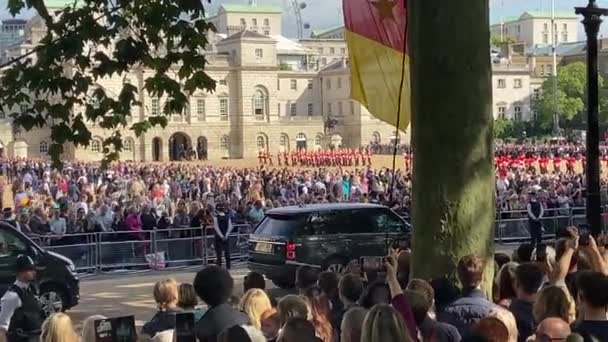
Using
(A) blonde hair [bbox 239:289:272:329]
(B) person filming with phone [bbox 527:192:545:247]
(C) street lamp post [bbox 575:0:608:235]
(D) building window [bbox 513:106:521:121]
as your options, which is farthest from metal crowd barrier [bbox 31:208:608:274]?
(D) building window [bbox 513:106:521:121]

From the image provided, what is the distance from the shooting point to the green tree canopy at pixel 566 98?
418ft

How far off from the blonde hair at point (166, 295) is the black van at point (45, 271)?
8570 millimetres

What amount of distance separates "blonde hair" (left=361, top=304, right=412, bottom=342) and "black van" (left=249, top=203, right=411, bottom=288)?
1303 cm

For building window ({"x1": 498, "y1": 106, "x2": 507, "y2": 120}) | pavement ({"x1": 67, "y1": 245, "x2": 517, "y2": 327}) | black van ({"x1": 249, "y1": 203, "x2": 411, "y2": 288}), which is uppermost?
building window ({"x1": 498, "y1": 106, "x2": 507, "y2": 120})

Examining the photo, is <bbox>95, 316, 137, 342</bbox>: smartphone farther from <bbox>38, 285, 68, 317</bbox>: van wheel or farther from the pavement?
<bbox>38, 285, 68, 317</bbox>: van wheel

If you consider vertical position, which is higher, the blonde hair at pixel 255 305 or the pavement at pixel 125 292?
the blonde hair at pixel 255 305

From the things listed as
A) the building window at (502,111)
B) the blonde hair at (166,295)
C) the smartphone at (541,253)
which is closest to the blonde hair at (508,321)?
the blonde hair at (166,295)

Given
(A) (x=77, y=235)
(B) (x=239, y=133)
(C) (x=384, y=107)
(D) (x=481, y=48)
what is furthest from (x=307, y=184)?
(B) (x=239, y=133)

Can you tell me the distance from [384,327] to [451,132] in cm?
332

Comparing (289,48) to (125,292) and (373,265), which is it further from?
(373,265)

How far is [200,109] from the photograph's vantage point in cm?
12456

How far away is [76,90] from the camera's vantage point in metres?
8.99

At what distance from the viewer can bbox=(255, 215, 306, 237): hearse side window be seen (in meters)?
18.6

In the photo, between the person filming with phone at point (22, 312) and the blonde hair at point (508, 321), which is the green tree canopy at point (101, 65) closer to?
the person filming with phone at point (22, 312)
